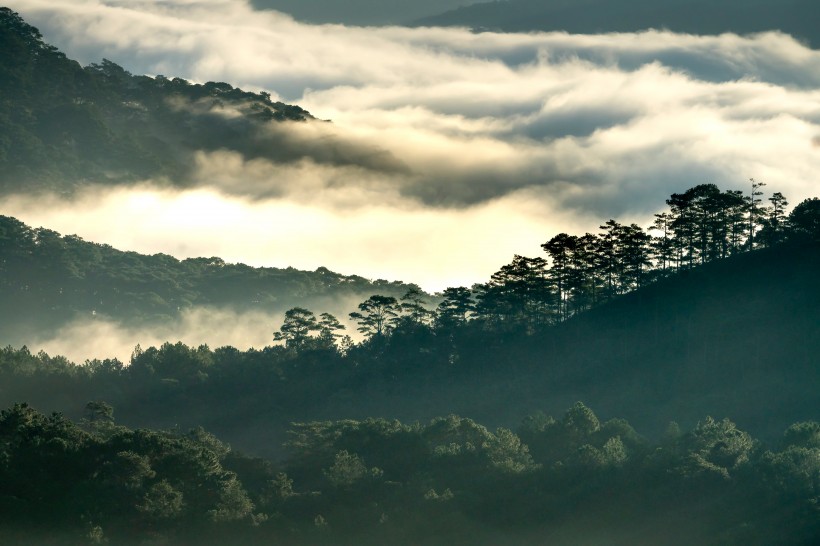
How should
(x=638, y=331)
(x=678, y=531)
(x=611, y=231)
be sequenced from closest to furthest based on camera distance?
(x=678, y=531) → (x=638, y=331) → (x=611, y=231)

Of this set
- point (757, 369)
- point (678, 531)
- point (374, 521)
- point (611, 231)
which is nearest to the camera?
point (678, 531)

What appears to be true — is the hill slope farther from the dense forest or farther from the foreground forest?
Answer: the dense forest

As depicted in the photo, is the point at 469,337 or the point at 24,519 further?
the point at 469,337

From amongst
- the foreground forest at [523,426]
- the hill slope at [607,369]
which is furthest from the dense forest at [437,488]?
the hill slope at [607,369]

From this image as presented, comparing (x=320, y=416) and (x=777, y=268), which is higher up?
(x=777, y=268)

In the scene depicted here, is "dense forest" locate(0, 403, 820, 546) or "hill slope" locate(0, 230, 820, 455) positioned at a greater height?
"hill slope" locate(0, 230, 820, 455)

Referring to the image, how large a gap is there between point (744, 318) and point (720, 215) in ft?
58.8

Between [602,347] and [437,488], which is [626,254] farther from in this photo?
[437,488]

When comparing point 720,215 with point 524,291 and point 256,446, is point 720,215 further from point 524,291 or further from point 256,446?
point 256,446

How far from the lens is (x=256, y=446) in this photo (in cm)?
17812

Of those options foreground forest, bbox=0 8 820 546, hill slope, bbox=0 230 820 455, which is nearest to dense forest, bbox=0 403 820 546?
foreground forest, bbox=0 8 820 546

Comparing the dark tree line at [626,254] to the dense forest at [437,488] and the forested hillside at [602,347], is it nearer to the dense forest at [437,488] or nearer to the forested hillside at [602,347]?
the forested hillside at [602,347]

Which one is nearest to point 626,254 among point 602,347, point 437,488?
point 602,347

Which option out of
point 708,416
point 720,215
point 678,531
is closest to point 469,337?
point 720,215
